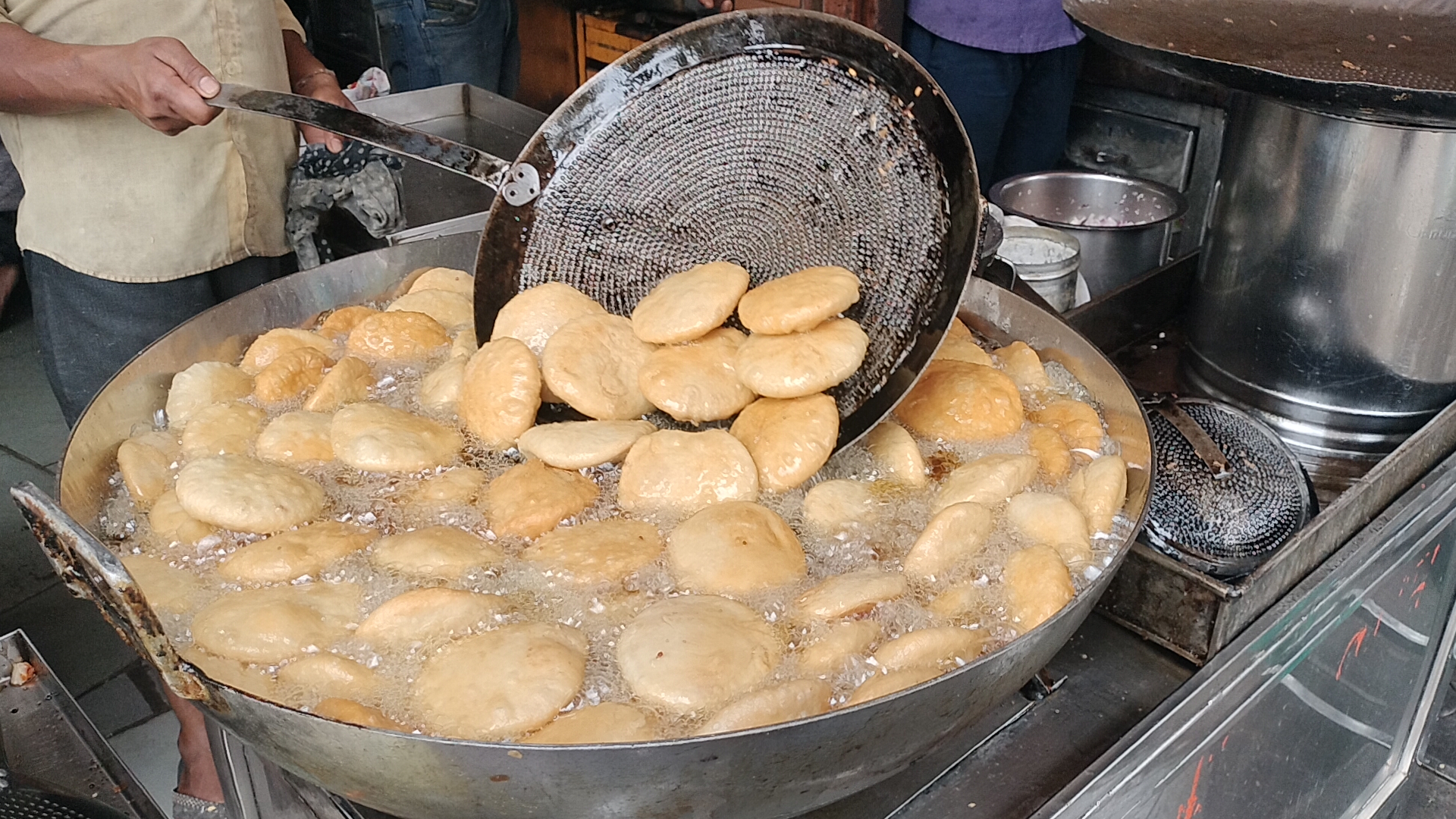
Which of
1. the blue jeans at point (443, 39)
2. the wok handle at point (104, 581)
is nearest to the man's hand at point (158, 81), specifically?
the wok handle at point (104, 581)

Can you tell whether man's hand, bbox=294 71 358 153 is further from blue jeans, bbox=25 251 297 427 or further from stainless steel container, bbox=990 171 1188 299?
stainless steel container, bbox=990 171 1188 299

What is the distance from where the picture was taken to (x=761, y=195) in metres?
1.13

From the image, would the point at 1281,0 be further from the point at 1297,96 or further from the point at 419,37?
the point at 419,37

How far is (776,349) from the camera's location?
101 centimetres

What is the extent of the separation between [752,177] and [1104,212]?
154 cm

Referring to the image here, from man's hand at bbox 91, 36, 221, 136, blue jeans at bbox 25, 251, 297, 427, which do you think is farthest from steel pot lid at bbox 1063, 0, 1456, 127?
blue jeans at bbox 25, 251, 297, 427

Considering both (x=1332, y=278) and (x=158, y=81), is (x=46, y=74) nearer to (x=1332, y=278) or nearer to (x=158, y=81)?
(x=158, y=81)

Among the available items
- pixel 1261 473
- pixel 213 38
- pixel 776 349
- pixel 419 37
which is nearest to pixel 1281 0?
pixel 1261 473

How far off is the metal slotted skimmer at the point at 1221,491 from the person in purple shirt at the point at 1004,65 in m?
1.64

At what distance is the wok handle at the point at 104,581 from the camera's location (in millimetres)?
654

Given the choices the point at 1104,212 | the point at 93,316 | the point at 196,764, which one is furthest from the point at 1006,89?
the point at 196,764

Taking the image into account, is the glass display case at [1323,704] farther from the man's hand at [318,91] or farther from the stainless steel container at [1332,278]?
the man's hand at [318,91]

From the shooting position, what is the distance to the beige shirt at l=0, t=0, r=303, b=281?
1.50 m

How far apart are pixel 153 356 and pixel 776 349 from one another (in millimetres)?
670
